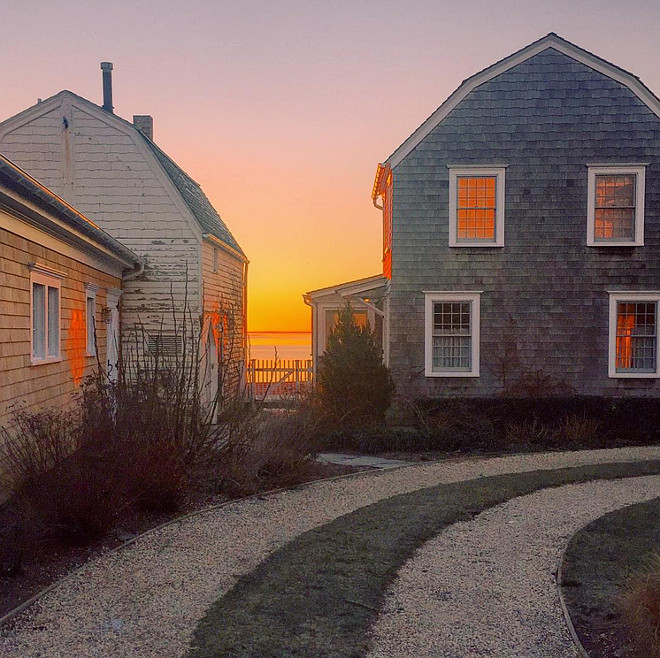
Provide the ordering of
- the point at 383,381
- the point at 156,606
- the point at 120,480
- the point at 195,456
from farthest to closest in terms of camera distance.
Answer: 1. the point at 383,381
2. the point at 195,456
3. the point at 120,480
4. the point at 156,606

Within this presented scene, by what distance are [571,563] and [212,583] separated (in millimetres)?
3316

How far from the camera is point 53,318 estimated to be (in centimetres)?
1114

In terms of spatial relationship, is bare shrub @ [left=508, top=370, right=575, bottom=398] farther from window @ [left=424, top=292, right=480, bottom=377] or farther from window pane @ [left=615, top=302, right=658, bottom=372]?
window pane @ [left=615, top=302, right=658, bottom=372]

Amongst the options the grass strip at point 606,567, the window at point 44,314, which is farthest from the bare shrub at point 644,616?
the window at point 44,314

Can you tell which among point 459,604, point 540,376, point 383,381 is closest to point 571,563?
point 459,604

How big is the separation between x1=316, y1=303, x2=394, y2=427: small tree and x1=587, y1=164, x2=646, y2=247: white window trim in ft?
19.9

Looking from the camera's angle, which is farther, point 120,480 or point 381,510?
point 381,510

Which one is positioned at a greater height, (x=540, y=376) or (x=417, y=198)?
(x=417, y=198)

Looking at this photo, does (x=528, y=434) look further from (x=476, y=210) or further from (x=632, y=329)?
(x=476, y=210)

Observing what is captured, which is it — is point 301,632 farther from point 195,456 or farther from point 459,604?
point 195,456

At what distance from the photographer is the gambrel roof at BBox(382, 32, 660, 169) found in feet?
57.4

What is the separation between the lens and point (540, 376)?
17.5m

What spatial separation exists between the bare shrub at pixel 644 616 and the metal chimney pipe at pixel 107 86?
17.7m

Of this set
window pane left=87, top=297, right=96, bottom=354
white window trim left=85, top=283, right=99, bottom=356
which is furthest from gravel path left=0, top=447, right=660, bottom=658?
window pane left=87, top=297, right=96, bottom=354
